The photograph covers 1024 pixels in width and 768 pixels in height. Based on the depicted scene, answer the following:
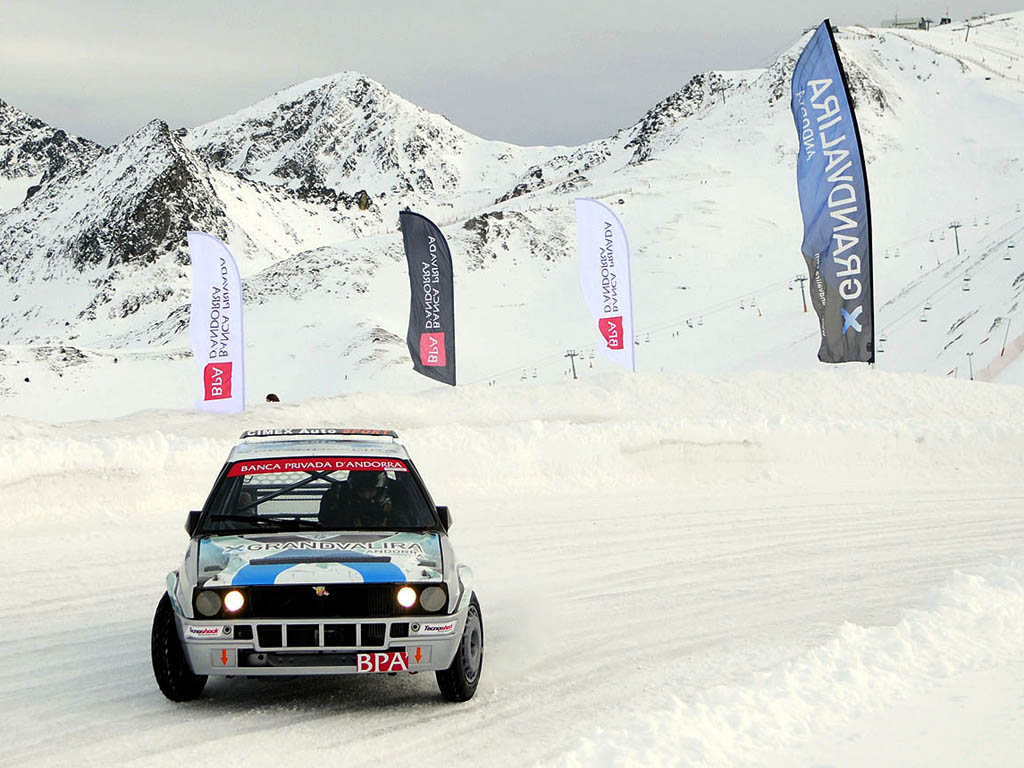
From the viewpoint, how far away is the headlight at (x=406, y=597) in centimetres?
632

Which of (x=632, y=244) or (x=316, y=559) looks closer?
(x=316, y=559)

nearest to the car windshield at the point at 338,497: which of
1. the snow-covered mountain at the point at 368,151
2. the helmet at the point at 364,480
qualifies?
the helmet at the point at 364,480

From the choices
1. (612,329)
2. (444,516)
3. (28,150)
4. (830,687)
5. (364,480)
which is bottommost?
(830,687)

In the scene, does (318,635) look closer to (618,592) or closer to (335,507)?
(335,507)

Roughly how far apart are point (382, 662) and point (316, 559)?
2.25ft

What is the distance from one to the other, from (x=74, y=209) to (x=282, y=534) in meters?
98.4

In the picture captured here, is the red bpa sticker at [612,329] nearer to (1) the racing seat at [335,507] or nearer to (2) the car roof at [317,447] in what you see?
(2) the car roof at [317,447]

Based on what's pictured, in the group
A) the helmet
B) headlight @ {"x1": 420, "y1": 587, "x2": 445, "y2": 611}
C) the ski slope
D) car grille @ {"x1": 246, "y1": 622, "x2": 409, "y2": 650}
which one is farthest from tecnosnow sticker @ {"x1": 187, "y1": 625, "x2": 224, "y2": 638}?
the helmet

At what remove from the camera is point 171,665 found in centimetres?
650

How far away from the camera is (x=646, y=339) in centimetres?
5450

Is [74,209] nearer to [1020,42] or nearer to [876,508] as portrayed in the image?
[1020,42]

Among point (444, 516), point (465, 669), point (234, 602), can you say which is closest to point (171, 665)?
point (234, 602)

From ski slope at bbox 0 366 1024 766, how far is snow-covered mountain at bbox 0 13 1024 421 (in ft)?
49.1

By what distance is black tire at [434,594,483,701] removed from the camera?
260 inches
